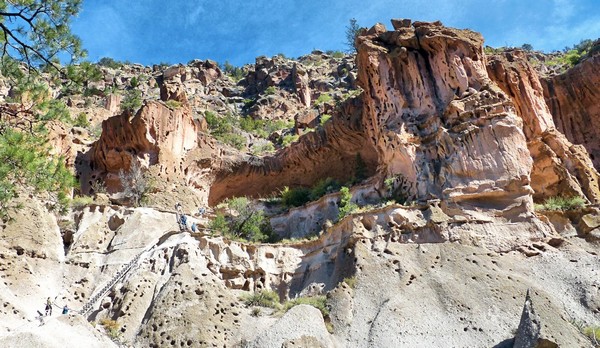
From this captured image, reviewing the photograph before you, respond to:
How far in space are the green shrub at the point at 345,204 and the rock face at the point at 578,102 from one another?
14674 millimetres

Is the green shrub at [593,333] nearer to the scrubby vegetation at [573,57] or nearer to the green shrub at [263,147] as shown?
the scrubby vegetation at [573,57]

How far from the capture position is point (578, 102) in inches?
1315

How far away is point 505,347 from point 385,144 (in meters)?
14.6

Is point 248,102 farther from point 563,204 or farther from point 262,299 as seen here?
point 563,204

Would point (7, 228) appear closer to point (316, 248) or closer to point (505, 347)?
point (316, 248)

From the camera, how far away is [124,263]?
2423cm

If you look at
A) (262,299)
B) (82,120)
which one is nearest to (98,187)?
(262,299)

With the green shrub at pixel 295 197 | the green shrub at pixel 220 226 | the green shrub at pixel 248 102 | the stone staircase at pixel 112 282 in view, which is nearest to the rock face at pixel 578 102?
the green shrub at pixel 295 197

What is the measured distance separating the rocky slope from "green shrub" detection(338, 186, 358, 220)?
0.66 m

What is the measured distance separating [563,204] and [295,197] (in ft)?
52.2

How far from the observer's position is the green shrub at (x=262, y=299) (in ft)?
72.4

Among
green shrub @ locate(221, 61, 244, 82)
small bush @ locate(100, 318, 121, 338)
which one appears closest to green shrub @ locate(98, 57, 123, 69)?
green shrub @ locate(221, 61, 244, 82)

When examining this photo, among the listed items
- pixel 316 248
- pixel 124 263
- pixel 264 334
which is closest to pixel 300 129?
pixel 316 248

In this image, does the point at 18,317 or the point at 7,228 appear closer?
the point at 18,317
